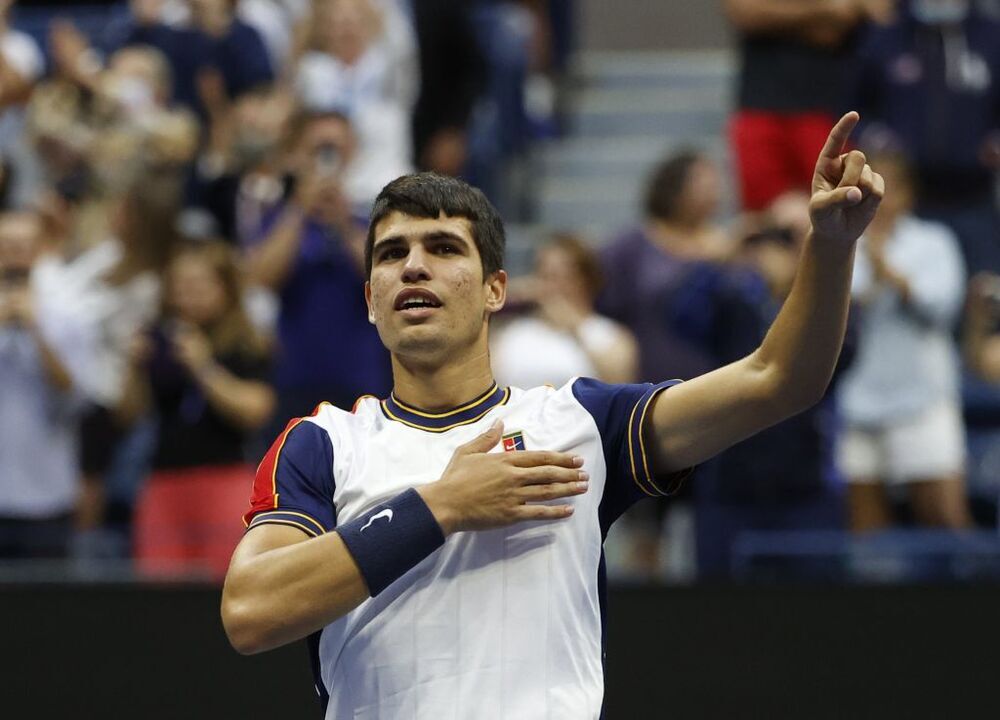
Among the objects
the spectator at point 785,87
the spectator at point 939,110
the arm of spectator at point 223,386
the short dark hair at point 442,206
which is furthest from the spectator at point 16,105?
Result: the short dark hair at point 442,206

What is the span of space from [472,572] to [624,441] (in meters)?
0.40

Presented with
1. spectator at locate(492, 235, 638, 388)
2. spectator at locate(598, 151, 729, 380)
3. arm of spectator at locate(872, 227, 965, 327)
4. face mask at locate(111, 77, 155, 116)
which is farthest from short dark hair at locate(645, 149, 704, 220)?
face mask at locate(111, 77, 155, 116)

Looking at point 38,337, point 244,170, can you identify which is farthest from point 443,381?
point 244,170

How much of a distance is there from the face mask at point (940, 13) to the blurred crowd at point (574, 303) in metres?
0.02

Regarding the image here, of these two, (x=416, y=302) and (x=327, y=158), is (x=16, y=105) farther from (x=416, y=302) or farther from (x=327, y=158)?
(x=416, y=302)

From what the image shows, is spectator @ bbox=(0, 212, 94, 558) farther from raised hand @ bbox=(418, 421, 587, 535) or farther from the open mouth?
raised hand @ bbox=(418, 421, 587, 535)

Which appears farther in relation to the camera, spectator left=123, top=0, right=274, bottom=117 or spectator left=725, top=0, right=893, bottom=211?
spectator left=123, top=0, right=274, bottom=117

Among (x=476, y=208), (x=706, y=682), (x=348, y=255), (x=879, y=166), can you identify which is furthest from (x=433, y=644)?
(x=879, y=166)

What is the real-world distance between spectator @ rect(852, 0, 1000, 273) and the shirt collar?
4726 mm

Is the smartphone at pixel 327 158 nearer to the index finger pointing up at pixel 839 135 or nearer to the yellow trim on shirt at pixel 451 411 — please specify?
the yellow trim on shirt at pixel 451 411

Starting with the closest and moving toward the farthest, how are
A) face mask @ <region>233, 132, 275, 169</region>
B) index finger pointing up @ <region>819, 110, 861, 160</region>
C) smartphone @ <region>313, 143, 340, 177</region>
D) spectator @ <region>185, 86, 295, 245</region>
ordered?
index finger pointing up @ <region>819, 110, 861, 160</region>, smartphone @ <region>313, 143, 340, 177</region>, spectator @ <region>185, 86, 295, 245</region>, face mask @ <region>233, 132, 275, 169</region>

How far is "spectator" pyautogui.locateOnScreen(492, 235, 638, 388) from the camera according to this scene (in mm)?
6902

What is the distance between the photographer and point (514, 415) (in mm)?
3623

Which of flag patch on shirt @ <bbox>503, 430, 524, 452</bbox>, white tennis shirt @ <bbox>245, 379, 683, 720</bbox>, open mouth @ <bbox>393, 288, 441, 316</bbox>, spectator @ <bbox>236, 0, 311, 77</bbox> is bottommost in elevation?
white tennis shirt @ <bbox>245, 379, 683, 720</bbox>
